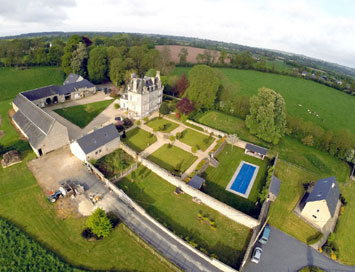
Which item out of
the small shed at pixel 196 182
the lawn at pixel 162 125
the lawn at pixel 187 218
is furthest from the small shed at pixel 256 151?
the lawn at pixel 162 125

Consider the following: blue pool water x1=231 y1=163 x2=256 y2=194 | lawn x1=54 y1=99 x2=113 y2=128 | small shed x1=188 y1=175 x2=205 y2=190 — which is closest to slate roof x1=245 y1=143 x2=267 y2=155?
blue pool water x1=231 y1=163 x2=256 y2=194

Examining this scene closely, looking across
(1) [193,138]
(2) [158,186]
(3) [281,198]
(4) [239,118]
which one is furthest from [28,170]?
(4) [239,118]

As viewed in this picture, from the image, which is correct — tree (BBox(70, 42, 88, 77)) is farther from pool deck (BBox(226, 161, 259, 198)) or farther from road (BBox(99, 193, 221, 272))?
pool deck (BBox(226, 161, 259, 198))

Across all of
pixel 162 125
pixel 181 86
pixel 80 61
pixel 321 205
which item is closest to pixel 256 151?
pixel 321 205

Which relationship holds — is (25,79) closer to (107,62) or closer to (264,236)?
(107,62)

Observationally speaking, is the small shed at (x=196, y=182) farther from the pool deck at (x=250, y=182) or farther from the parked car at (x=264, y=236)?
the parked car at (x=264, y=236)

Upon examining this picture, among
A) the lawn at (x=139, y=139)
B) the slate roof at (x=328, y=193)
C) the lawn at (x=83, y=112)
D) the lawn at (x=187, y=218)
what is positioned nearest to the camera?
the lawn at (x=187, y=218)
